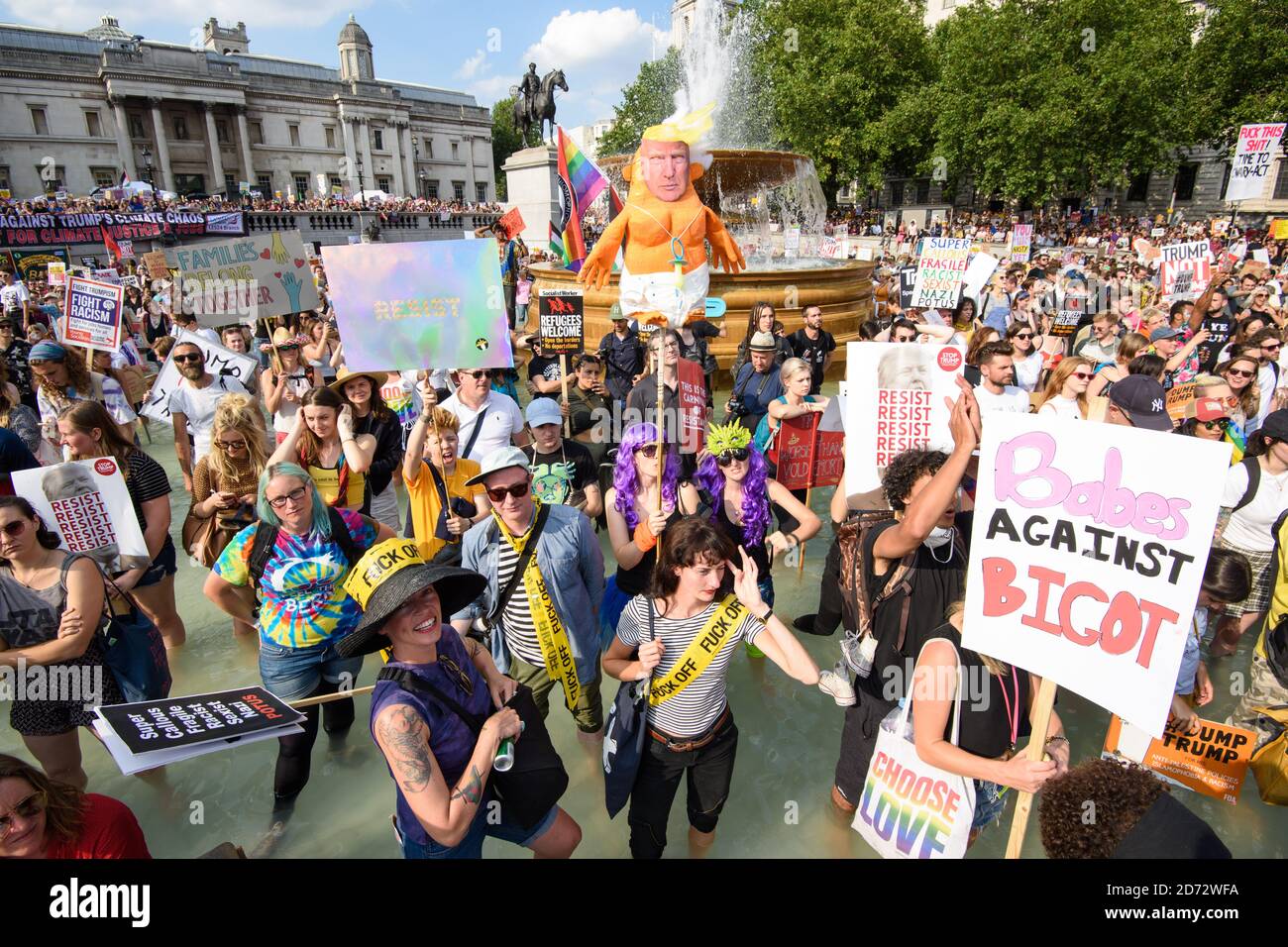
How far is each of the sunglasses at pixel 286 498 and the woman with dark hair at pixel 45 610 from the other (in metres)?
0.78

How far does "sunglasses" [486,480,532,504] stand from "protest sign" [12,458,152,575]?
2.02 metres

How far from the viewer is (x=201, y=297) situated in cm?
635

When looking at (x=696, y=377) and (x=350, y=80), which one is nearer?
(x=696, y=377)

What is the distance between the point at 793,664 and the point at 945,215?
4703 centimetres

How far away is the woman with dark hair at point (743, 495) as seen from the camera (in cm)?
370

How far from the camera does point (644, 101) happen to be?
49.4 meters

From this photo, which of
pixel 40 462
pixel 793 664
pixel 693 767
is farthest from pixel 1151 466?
pixel 40 462

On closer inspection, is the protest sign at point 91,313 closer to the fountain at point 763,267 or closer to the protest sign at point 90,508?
the protest sign at point 90,508

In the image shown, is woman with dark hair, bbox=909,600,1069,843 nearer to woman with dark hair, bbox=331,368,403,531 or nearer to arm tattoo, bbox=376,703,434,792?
arm tattoo, bbox=376,703,434,792

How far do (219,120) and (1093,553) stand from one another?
7483 centimetres

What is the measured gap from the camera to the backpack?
315 cm

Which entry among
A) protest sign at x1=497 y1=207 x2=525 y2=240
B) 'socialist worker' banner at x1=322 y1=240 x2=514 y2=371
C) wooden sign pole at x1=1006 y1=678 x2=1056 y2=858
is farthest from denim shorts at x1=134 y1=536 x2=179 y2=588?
protest sign at x1=497 y1=207 x2=525 y2=240

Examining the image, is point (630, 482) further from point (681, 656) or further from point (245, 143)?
point (245, 143)

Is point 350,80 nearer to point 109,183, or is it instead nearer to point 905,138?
point 109,183
